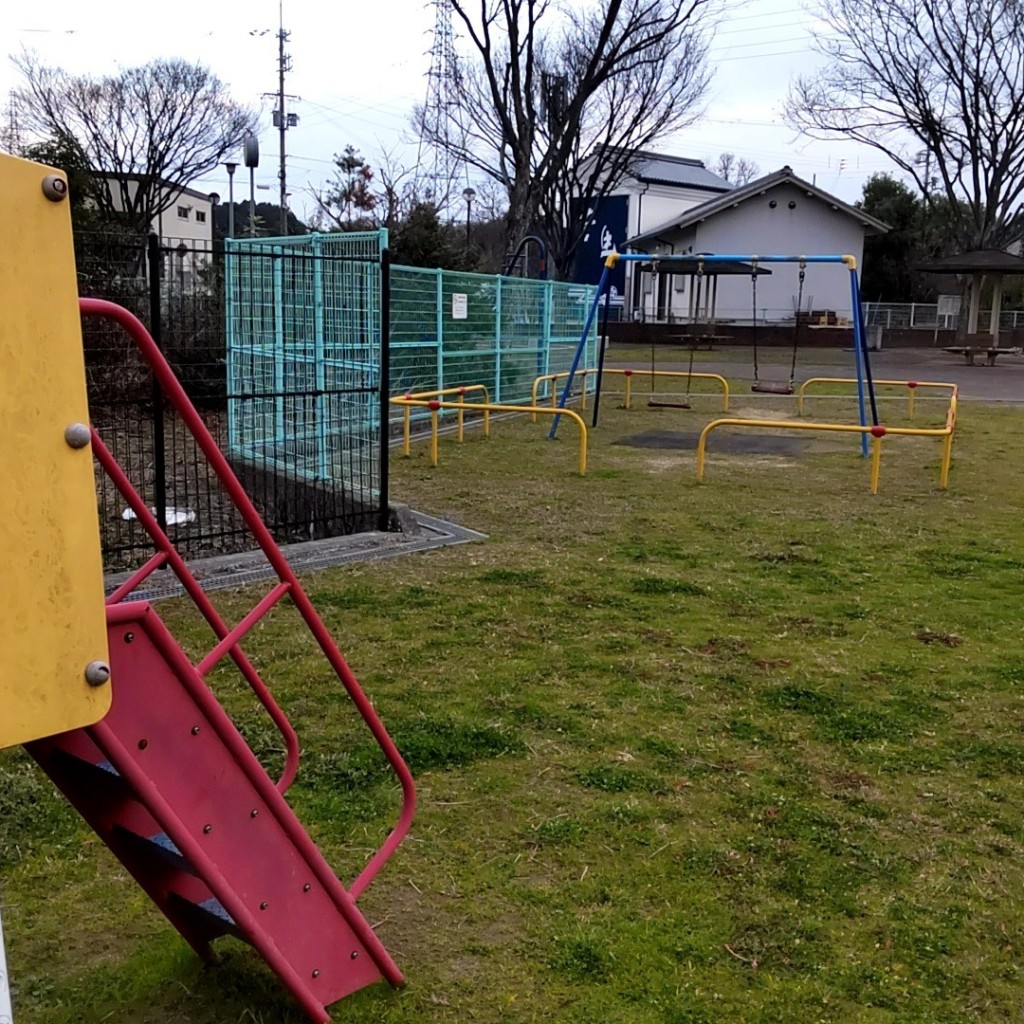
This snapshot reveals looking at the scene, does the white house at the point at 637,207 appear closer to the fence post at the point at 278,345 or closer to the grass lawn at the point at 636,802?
the fence post at the point at 278,345

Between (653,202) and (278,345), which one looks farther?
(653,202)

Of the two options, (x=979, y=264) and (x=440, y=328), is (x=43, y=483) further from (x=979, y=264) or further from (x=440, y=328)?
(x=979, y=264)

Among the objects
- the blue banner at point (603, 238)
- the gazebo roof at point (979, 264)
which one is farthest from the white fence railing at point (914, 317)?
the blue banner at point (603, 238)

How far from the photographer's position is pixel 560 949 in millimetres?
2584

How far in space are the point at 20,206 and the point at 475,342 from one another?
1203cm

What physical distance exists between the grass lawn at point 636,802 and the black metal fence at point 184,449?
1.26 meters

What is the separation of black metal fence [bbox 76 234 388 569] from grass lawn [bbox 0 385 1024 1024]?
4.13 feet

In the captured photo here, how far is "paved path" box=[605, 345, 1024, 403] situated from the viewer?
21.7 m

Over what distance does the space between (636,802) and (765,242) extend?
1429 inches

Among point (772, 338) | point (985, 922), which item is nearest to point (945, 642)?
point (985, 922)

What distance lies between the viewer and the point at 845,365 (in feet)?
88.2

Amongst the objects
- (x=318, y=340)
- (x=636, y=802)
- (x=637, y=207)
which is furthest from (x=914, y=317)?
(x=636, y=802)

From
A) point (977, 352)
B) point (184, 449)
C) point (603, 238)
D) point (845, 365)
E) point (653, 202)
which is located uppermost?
point (653, 202)

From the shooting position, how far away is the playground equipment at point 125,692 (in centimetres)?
146
